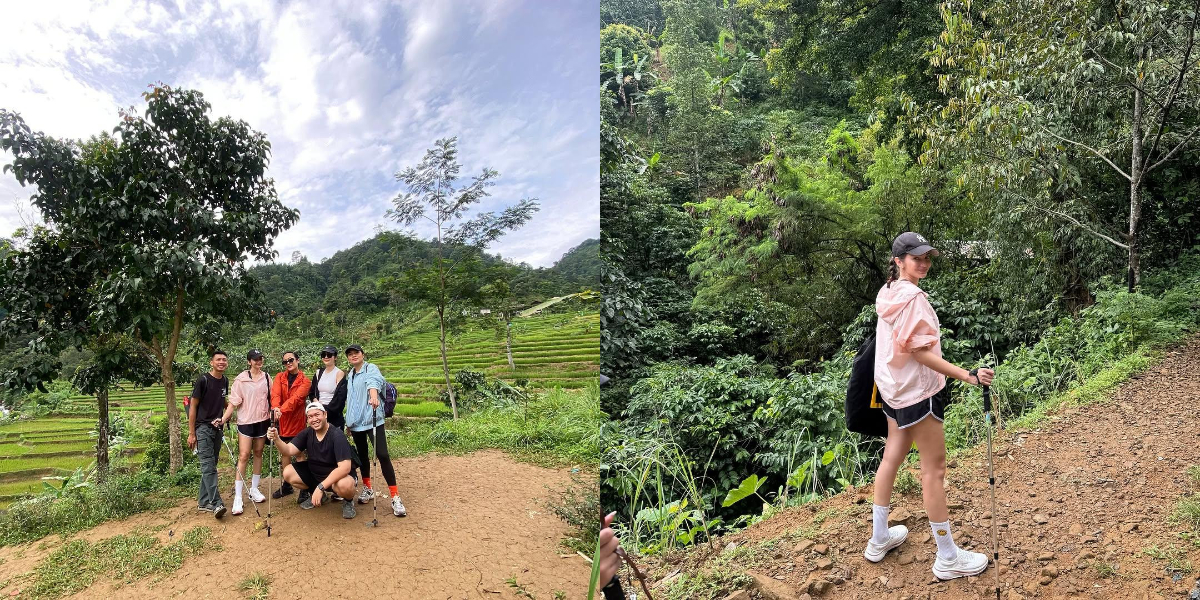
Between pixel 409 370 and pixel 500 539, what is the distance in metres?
0.63

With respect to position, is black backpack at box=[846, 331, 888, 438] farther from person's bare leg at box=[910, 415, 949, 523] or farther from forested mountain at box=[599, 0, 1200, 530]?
forested mountain at box=[599, 0, 1200, 530]

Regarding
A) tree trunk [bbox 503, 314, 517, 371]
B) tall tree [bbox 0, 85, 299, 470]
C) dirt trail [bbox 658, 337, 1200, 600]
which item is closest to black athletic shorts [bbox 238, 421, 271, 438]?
tall tree [bbox 0, 85, 299, 470]

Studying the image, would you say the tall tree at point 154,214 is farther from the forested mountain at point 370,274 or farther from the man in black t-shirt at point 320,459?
the man in black t-shirt at point 320,459

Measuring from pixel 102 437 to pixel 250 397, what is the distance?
1.90 ft

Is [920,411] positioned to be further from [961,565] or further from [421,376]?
[421,376]

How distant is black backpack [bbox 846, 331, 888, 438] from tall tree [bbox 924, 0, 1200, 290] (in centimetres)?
181

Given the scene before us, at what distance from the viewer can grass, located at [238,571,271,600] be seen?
1.30 metres

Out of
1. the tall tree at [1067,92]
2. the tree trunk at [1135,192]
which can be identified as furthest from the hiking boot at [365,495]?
the tree trunk at [1135,192]

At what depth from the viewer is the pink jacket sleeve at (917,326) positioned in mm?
1189

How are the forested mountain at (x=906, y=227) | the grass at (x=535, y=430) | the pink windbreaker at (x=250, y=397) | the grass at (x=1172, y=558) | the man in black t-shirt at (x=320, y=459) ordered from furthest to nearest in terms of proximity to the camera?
the forested mountain at (x=906, y=227)
the pink windbreaker at (x=250, y=397)
the man in black t-shirt at (x=320, y=459)
the grass at (x=535, y=430)
the grass at (x=1172, y=558)

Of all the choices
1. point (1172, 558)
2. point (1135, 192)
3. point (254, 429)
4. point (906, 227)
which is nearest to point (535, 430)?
point (254, 429)

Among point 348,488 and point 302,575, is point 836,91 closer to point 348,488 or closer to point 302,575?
point 348,488

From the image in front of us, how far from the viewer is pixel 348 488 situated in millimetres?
1959

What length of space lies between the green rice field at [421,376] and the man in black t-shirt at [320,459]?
338mm
